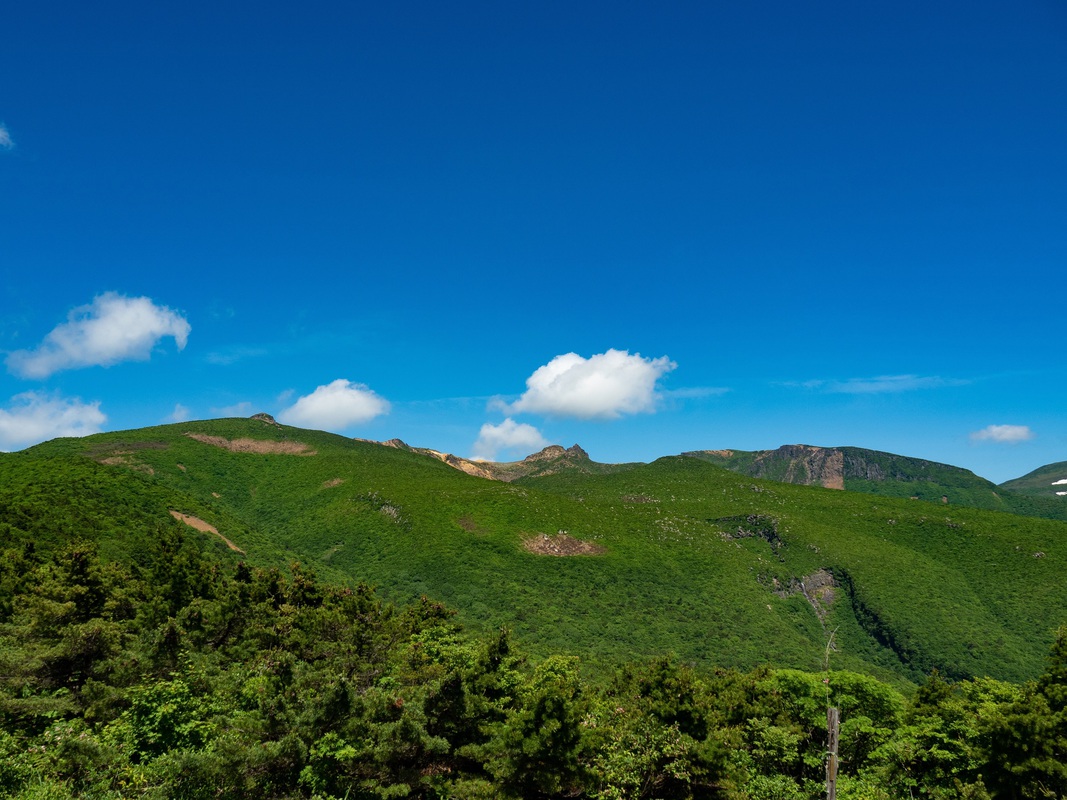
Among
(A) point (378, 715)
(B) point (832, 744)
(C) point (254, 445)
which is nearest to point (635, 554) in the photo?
(A) point (378, 715)

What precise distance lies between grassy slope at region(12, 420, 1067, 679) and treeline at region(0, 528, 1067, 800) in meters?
38.7

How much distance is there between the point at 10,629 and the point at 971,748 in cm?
5622

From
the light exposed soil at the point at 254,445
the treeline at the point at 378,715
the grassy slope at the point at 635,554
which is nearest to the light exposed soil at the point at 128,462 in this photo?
the grassy slope at the point at 635,554

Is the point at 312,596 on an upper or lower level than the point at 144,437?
lower

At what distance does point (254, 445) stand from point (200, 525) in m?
93.6

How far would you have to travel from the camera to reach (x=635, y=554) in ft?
407

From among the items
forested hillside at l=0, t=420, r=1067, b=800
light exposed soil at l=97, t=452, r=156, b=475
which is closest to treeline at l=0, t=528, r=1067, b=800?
forested hillside at l=0, t=420, r=1067, b=800

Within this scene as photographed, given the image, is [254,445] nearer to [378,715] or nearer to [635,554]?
[635,554]

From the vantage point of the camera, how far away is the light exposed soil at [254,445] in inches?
6540

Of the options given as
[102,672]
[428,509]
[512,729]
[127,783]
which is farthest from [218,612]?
[428,509]

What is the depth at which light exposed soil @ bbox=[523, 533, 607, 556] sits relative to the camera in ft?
393

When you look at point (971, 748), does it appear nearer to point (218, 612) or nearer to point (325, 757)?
point (325, 757)

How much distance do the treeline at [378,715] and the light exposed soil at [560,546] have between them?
7486cm

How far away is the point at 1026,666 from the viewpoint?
93.9 meters
